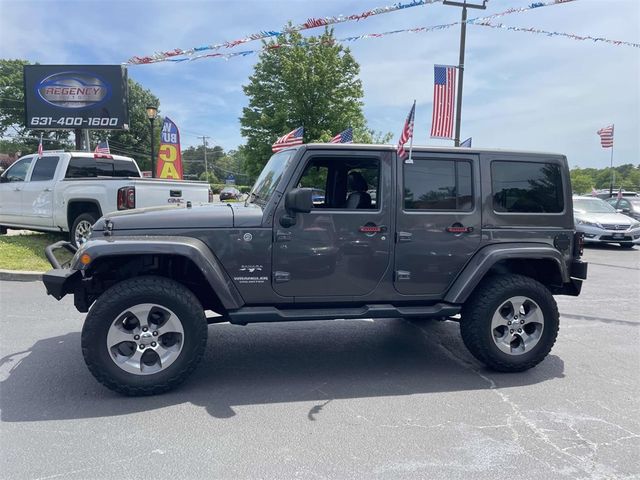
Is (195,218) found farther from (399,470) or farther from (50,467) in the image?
(399,470)

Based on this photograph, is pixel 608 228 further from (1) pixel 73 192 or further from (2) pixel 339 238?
(1) pixel 73 192

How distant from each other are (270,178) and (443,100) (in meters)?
5.87

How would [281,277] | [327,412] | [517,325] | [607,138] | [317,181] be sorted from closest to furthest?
[327,412], [281,277], [517,325], [317,181], [607,138]

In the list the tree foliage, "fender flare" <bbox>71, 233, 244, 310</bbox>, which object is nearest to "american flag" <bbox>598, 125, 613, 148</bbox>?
"fender flare" <bbox>71, 233, 244, 310</bbox>

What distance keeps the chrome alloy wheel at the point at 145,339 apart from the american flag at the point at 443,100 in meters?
6.19

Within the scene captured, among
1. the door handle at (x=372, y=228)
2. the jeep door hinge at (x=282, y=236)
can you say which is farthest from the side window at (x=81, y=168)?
the door handle at (x=372, y=228)

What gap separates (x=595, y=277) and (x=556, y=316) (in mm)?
6036

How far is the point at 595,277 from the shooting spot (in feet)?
29.9

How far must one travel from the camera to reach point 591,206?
14.9 meters

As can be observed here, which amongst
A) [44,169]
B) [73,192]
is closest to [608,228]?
[73,192]

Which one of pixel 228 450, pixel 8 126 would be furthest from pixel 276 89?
pixel 8 126

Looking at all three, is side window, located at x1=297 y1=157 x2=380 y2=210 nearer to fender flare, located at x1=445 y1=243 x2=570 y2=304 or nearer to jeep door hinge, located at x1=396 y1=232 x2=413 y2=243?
jeep door hinge, located at x1=396 y1=232 x2=413 y2=243

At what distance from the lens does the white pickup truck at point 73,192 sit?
→ 27.0 ft

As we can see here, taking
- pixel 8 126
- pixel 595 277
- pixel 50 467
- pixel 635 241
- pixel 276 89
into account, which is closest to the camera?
pixel 50 467
